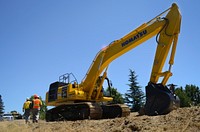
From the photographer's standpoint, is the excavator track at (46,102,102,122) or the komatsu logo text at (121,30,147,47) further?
the excavator track at (46,102,102,122)

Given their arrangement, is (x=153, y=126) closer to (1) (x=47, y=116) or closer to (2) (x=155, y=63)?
(2) (x=155, y=63)

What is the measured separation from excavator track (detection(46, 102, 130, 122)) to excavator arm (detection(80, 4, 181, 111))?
1.12 m

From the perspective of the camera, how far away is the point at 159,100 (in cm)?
1109

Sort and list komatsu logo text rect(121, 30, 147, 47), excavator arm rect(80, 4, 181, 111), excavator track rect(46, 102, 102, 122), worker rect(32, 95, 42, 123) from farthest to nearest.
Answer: worker rect(32, 95, 42, 123) → excavator track rect(46, 102, 102, 122) → komatsu logo text rect(121, 30, 147, 47) → excavator arm rect(80, 4, 181, 111)

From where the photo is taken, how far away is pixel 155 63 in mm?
12477

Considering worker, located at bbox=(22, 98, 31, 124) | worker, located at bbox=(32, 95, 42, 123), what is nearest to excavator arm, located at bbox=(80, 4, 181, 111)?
worker, located at bbox=(32, 95, 42, 123)

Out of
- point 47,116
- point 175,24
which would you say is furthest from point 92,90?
point 175,24

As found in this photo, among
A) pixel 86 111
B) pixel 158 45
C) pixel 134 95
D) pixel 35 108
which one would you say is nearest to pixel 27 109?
pixel 35 108

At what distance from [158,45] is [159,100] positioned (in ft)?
9.11

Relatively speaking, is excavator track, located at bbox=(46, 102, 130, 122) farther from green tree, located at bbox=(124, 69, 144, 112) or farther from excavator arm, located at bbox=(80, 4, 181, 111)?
green tree, located at bbox=(124, 69, 144, 112)

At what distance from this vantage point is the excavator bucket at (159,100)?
35.6 feet

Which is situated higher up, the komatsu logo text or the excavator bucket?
the komatsu logo text

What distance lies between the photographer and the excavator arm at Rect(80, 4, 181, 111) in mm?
12305

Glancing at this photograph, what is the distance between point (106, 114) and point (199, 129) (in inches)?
394
